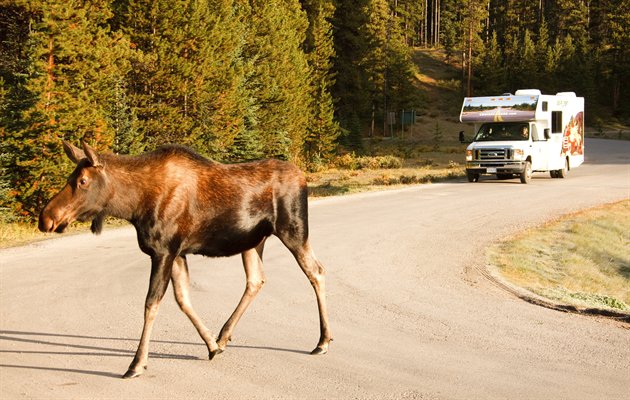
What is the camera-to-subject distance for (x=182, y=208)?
6.58 metres

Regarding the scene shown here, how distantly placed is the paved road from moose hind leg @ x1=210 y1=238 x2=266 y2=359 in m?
0.21

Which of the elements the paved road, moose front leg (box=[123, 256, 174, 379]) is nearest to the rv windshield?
the paved road

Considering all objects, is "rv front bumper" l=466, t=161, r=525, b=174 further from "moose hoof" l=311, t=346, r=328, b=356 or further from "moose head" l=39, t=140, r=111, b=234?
"moose head" l=39, t=140, r=111, b=234

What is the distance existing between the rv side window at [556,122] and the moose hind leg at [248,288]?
2703cm

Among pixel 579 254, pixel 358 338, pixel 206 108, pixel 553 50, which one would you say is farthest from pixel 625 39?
pixel 358 338

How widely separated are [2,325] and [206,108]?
877 inches

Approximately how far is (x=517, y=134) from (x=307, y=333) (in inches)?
968

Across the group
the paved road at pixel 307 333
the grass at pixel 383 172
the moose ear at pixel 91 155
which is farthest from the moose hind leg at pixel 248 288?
the grass at pixel 383 172

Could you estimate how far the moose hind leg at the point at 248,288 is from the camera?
23.7 ft

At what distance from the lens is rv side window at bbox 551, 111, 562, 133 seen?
3225 centimetres

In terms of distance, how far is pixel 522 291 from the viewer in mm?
11023

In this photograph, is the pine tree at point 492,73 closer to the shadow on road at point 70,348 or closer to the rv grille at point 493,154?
the rv grille at point 493,154

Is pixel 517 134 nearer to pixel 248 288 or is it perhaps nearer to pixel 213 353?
pixel 248 288

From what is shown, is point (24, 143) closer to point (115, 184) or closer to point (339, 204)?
point (339, 204)
